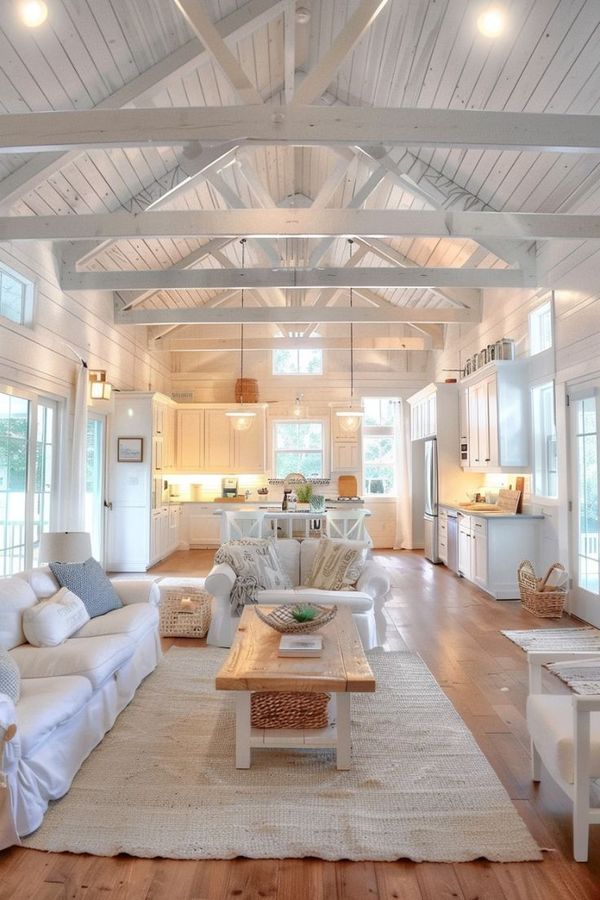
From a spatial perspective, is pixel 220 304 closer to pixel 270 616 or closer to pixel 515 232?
pixel 515 232

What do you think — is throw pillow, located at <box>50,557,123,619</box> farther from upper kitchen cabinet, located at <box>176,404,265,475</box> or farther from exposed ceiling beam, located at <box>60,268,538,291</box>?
upper kitchen cabinet, located at <box>176,404,265,475</box>

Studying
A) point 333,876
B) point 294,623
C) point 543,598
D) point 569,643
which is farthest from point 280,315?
point 333,876

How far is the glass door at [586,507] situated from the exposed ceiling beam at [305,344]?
4.29 metres

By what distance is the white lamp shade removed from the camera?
379 centimetres

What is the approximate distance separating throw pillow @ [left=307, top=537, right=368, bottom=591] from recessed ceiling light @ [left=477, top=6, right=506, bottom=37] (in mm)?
3882

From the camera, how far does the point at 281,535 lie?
251 inches

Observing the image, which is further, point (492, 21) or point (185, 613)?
point (185, 613)

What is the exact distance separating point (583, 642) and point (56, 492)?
5078 mm

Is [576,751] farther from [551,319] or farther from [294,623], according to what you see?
[551,319]

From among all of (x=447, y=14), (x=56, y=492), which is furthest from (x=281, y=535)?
(x=447, y=14)

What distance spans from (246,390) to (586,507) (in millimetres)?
6159

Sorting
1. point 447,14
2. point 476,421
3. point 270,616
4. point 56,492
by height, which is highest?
point 447,14

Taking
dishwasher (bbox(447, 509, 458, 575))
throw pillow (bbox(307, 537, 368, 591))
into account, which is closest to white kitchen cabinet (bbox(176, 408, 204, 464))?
dishwasher (bbox(447, 509, 458, 575))

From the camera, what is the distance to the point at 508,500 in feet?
20.7
